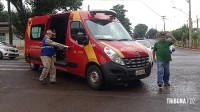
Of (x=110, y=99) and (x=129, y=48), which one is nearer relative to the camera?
(x=110, y=99)

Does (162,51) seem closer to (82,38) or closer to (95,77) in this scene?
(95,77)

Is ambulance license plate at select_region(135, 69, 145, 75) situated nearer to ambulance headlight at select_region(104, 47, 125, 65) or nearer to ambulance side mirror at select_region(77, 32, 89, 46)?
ambulance headlight at select_region(104, 47, 125, 65)

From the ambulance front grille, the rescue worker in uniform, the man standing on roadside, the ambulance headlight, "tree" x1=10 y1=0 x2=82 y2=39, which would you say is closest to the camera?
the ambulance headlight

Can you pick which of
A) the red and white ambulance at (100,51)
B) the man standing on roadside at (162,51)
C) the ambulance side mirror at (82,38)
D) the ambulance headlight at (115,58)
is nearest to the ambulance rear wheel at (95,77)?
the red and white ambulance at (100,51)

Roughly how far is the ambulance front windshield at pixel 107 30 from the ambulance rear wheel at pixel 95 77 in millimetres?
883

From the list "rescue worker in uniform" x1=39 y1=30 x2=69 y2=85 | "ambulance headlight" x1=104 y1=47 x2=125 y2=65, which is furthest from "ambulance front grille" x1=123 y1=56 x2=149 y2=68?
"rescue worker in uniform" x1=39 y1=30 x2=69 y2=85

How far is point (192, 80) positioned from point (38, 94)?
489cm

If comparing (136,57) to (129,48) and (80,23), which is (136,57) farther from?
(80,23)

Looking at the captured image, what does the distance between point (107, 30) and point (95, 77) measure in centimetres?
161

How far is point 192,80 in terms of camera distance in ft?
35.2

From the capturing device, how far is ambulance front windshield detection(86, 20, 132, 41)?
9711 mm

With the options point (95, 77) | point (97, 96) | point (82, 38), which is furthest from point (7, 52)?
point (97, 96)

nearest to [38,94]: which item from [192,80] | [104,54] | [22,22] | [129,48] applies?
[104,54]

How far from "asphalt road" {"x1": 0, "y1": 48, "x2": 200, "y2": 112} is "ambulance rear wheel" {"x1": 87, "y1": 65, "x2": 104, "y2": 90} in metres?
0.17
